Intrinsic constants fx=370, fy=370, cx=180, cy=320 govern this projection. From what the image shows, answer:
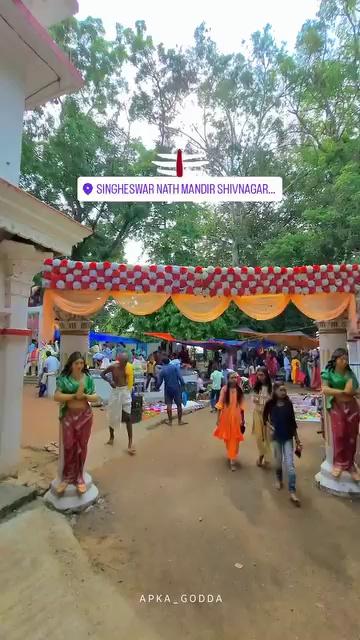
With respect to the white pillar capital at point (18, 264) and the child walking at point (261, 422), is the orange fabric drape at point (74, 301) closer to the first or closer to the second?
the white pillar capital at point (18, 264)

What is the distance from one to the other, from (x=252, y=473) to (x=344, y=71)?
736 inches

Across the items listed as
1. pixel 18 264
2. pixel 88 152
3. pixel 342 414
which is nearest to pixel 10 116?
pixel 18 264

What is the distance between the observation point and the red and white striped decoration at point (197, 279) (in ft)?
16.5

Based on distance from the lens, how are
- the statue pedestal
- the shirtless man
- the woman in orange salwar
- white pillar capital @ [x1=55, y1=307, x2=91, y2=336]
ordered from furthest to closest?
the shirtless man
the woman in orange salwar
white pillar capital @ [x1=55, y1=307, x2=91, y2=336]
the statue pedestal

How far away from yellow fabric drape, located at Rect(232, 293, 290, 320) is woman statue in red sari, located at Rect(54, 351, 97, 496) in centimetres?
248

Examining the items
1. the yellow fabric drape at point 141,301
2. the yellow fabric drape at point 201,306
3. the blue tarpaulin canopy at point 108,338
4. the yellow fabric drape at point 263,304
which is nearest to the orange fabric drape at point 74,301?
the yellow fabric drape at point 141,301

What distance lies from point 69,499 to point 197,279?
339 centimetres

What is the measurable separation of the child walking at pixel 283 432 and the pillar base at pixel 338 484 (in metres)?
0.58

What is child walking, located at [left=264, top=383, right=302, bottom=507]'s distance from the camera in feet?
16.2

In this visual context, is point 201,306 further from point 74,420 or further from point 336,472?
point 336,472

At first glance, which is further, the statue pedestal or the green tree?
the green tree

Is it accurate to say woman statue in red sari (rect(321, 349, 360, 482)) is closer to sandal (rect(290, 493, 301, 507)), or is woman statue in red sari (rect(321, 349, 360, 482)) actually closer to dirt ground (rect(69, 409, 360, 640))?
dirt ground (rect(69, 409, 360, 640))

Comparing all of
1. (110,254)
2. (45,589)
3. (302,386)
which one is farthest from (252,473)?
(110,254)

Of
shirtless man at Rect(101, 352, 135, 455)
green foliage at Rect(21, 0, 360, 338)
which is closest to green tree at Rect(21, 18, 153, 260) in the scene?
green foliage at Rect(21, 0, 360, 338)
